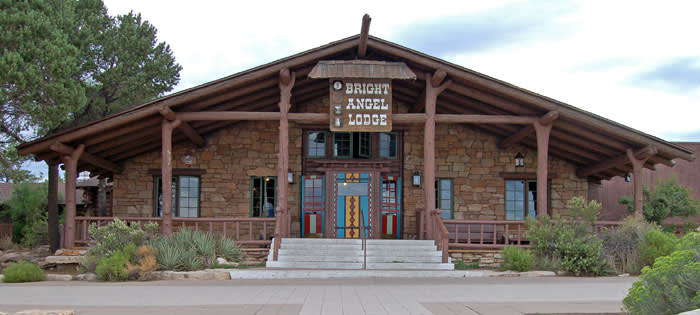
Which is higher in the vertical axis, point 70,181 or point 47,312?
point 70,181

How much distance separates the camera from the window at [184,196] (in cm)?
1761

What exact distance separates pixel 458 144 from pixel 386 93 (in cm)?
414

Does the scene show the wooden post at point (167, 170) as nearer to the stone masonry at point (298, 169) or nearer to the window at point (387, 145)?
the stone masonry at point (298, 169)

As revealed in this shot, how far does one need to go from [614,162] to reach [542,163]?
2604 mm

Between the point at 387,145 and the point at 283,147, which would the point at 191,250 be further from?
the point at 387,145

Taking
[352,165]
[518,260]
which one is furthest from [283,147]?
[518,260]

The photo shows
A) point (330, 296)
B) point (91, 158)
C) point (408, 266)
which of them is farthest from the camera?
point (91, 158)

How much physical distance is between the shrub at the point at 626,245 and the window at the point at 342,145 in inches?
287

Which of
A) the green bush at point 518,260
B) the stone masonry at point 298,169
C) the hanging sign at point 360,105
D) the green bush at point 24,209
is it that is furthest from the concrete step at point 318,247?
the green bush at point 24,209

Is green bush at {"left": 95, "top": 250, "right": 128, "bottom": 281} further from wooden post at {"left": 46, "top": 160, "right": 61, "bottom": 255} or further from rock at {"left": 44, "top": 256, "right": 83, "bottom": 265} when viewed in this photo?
wooden post at {"left": 46, "top": 160, "right": 61, "bottom": 255}

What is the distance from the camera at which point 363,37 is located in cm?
1385

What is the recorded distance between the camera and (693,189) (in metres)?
21.6

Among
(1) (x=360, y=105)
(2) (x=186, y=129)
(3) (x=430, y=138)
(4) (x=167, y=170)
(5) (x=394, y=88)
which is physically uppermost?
(5) (x=394, y=88)

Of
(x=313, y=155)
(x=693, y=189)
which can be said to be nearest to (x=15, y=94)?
(x=313, y=155)
